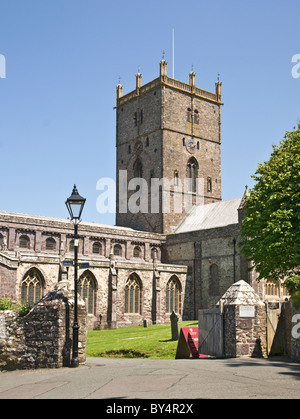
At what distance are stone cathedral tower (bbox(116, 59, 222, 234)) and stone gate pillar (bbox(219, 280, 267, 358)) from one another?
125ft

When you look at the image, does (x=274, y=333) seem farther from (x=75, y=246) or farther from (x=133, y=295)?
(x=133, y=295)

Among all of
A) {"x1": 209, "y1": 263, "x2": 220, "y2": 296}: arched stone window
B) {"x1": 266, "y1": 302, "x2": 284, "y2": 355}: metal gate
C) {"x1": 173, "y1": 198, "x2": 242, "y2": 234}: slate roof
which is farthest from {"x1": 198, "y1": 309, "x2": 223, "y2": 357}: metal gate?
{"x1": 173, "y1": 198, "x2": 242, "y2": 234}: slate roof

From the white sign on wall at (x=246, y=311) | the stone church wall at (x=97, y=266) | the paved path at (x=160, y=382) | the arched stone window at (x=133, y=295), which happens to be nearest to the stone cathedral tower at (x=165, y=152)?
the stone church wall at (x=97, y=266)

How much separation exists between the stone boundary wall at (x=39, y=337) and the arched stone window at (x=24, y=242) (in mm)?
30809

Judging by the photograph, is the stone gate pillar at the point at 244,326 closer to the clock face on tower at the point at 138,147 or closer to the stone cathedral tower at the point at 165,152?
the stone cathedral tower at the point at 165,152

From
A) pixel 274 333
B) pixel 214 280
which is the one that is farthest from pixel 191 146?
pixel 274 333

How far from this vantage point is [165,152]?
5669cm

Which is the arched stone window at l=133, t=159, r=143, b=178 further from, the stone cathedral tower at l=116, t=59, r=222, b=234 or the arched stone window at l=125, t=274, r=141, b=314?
the arched stone window at l=125, t=274, r=141, b=314

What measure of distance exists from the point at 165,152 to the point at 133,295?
1896cm

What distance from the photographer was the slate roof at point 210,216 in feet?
166

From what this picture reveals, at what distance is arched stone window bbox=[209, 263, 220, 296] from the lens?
46769 millimetres

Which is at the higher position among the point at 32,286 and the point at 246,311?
the point at 32,286

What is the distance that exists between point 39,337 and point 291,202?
54.1ft
